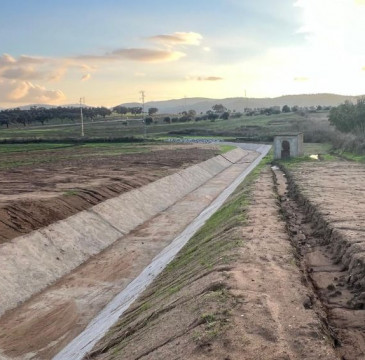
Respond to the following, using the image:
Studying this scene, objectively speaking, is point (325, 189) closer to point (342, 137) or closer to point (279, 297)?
point (279, 297)

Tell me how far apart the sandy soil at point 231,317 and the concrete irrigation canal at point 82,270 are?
94.6 inches

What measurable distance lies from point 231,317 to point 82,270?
14.6 meters

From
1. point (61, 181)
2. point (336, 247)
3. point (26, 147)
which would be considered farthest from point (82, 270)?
point (26, 147)

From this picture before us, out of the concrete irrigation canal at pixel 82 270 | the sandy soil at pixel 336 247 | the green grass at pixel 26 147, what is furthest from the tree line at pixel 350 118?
the concrete irrigation canal at pixel 82 270

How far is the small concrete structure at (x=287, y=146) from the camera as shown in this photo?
65688 mm

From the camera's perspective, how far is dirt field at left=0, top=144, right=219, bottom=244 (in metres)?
29.1

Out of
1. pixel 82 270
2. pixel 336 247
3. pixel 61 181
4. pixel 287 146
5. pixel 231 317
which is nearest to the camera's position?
pixel 231 317

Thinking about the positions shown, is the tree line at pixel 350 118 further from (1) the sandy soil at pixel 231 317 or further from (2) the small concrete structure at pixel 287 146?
(1) the sandy soil at pixel 231 317

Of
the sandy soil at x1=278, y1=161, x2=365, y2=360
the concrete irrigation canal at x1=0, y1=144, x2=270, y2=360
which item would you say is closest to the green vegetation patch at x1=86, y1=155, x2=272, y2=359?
the concrete irrigation canal at x1=0, y1=144, x2=270, y2=360

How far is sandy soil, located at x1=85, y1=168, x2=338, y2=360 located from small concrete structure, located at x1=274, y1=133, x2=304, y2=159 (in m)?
46.0

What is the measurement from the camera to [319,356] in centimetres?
1143

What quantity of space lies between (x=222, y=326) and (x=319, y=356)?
2635 mm

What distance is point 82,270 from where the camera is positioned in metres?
26.1

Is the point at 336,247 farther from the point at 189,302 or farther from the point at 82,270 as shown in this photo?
the point at 82,270
